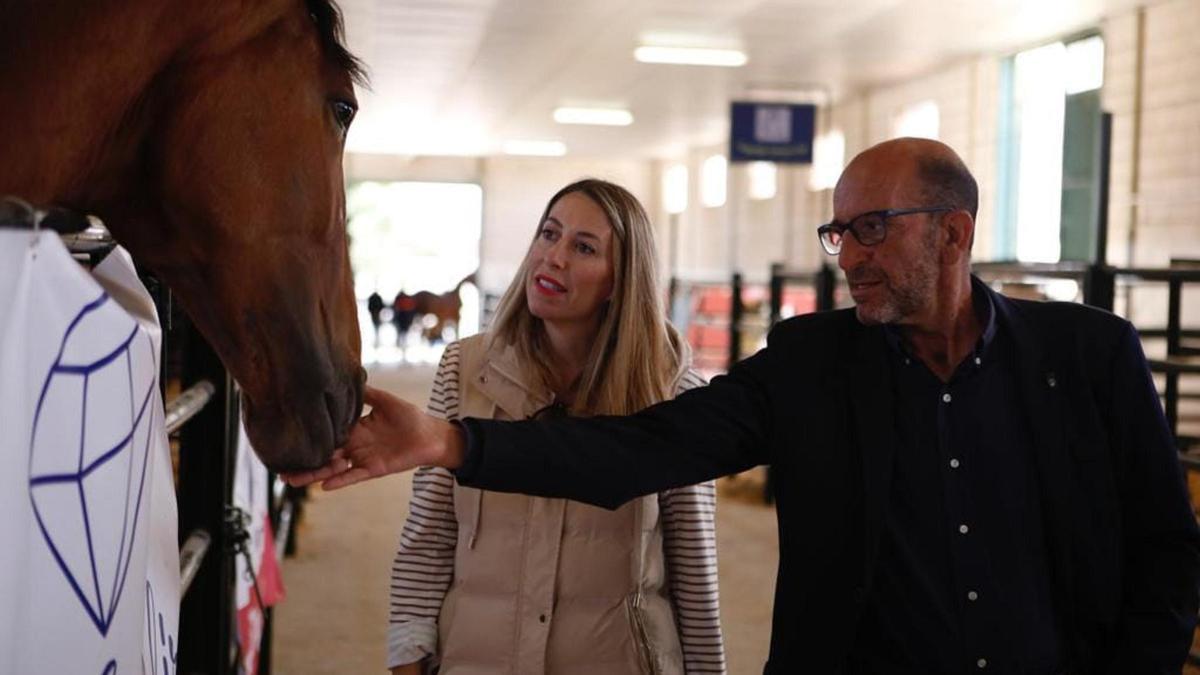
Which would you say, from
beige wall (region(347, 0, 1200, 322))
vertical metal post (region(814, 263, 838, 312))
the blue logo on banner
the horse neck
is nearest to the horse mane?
the horse neck

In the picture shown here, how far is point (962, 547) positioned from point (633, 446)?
51 centimetres

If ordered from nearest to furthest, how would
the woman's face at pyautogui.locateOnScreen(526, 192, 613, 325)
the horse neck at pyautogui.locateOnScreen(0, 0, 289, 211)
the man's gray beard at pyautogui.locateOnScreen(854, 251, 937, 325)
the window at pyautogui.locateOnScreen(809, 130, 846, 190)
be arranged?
1. the horse neck at pyautogui.locateOnScreen(0, 0, 289, 211)
2. the man's gray beard at pyautogui.locateOnScreen(854, 251, 937, 325)
3. the woman's face at pyautogui.locateOnScreen(526, 192, 613, 325)
4. the window at pyautogui.locateOnScreen(809, 130, 846, 190)

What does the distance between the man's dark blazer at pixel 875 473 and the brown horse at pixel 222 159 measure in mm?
595

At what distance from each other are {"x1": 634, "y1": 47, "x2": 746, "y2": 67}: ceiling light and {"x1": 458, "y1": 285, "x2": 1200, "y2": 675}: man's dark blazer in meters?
11.1

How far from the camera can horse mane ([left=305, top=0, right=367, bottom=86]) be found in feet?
3.95

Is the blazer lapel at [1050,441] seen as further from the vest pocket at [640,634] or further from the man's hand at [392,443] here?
the man's hand at [392,443]

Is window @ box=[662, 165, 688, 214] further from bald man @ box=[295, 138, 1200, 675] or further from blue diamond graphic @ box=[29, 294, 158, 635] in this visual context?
blue diamond graphic @ box=[29, 294, 158, 635]

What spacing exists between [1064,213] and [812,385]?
10690mm

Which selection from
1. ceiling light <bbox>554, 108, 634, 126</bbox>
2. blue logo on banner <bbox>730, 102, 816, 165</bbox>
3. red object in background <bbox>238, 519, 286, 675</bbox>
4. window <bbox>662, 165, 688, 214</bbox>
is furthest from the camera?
window <bbox>662, 165, 688, 214</bbox>

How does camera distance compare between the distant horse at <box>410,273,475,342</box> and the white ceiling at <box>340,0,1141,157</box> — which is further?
the distant horse at <box>410,273,475,342</box>

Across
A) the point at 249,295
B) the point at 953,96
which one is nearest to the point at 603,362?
the point at 249,295

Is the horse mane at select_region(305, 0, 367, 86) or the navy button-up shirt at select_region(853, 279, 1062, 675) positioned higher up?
the horse mane at select_region(305, 0, 367, 86)

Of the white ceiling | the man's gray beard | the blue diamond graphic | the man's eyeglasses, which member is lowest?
the blue diamond graphic

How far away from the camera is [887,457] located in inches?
71.7
